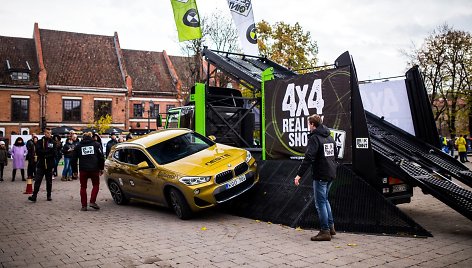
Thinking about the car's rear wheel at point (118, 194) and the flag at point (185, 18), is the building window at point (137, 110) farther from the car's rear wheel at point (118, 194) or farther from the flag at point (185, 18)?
the car's rear wheel at point (118, 194)

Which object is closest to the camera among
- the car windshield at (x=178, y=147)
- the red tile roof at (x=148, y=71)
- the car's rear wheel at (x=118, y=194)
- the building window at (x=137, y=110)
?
the car windshield at (x=178, y=147)

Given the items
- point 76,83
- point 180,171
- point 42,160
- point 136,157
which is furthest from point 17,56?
point 180,171

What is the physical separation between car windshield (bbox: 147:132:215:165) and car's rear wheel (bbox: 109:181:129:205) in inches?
80.8

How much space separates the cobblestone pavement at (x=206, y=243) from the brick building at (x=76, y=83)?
34139 mm

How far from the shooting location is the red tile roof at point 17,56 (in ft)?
144

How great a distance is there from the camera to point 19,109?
146 feet

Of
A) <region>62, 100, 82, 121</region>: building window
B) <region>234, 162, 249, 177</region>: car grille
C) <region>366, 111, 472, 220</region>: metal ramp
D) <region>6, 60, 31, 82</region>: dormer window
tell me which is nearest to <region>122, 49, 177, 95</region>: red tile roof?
<region>62, 100, 82, 121</region>: building window

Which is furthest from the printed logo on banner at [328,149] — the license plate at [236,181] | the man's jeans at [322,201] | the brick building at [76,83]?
the brick building at [76,83]

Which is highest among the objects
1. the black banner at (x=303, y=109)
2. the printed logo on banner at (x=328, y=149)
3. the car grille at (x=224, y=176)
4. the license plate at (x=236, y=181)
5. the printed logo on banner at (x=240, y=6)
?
the printed logo on banner at (x=240, y=6)

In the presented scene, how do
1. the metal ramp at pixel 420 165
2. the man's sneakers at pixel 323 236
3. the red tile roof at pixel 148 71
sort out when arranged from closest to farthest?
the man's sneakers at pixel 323 236 < the metal ramp at pixel 420 165 < the red tile roof at pixel 148 71

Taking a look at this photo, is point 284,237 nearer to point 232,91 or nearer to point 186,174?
point 186,174

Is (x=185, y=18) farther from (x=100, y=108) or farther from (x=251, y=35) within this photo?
(x=100, y=108)

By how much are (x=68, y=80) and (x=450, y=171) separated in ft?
152

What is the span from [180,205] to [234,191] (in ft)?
3.88
